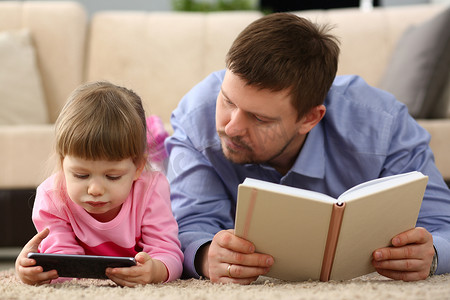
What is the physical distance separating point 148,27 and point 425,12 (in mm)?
1369

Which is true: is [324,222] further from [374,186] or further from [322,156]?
[322,156]

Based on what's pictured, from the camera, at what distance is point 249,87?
1.34m

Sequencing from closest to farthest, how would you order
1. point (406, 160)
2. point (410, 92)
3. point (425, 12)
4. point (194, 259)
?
point (194, 259), point (406, 160), point (410, 92), point (425, 12)

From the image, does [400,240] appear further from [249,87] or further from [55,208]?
[55,208]

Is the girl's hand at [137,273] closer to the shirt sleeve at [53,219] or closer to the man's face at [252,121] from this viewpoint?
the shirt sleeve at [53,219]

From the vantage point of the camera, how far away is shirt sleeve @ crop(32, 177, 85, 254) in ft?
4.10

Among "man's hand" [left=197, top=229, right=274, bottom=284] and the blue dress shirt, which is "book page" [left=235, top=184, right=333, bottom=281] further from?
the blue dress shirt

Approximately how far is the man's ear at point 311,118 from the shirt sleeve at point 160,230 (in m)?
0.41

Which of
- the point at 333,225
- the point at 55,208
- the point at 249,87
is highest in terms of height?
the point at 249,87

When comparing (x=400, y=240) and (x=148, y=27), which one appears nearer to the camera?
(x=400, y=240)

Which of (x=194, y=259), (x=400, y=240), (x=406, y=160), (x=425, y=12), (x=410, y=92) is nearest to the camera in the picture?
(x=400, y=240)

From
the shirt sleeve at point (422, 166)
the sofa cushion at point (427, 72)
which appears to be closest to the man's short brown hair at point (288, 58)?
the shirt sleeve at point (422, 166)

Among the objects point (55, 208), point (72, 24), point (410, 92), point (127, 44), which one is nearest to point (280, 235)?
point (55, 208)

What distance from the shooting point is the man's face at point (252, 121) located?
4.41 feet
